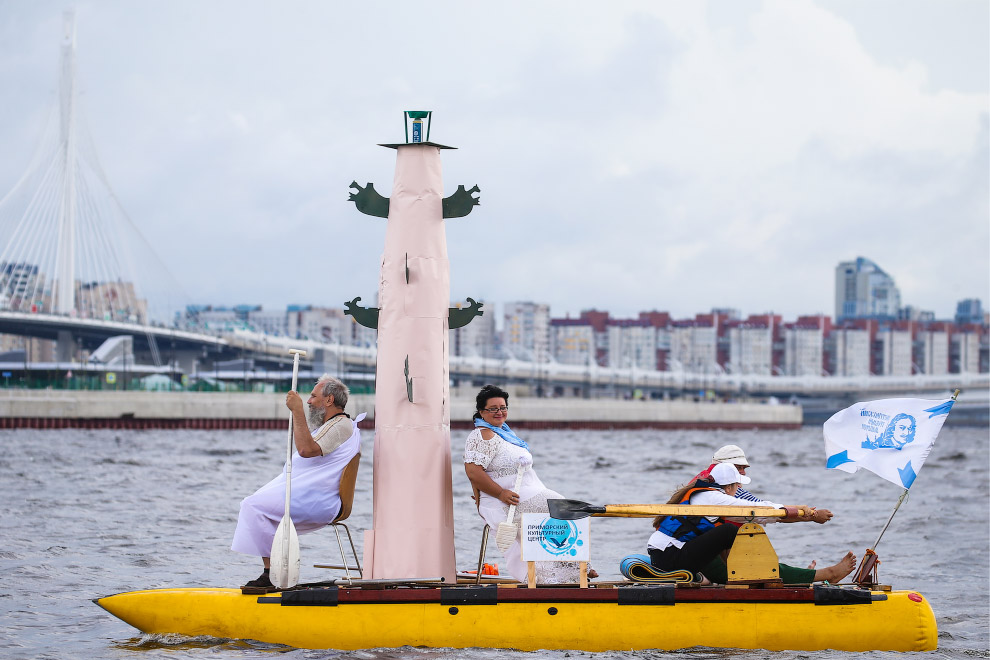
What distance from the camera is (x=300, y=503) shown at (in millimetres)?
8508

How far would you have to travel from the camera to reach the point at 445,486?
875 cm

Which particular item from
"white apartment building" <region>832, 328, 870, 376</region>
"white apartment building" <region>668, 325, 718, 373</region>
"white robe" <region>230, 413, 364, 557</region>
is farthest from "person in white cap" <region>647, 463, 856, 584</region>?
"white apartment building" <region>832, 328, 870, 376</region>

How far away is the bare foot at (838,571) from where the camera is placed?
852 centimetres

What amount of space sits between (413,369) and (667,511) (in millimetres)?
2012

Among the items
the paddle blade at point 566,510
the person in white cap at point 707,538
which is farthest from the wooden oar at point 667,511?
the person in white cap at point 707,538

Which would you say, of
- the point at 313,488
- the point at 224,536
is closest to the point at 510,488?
the point at 313,488

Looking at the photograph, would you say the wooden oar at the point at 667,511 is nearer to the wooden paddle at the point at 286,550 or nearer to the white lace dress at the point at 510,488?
the white lace dress at the point at 510,488

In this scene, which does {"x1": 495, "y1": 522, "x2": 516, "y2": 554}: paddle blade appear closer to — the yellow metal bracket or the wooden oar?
the wooden oar

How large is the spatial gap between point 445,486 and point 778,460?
117 ft

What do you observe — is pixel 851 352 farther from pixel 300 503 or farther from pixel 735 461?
pixel 300 503

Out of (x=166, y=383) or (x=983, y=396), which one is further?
(x=983, y=396)

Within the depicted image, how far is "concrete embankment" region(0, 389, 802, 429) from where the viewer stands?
57.5 metres

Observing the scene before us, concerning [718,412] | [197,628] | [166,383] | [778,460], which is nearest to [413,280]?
[197,628]

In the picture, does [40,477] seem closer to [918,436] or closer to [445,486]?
[445,486]
